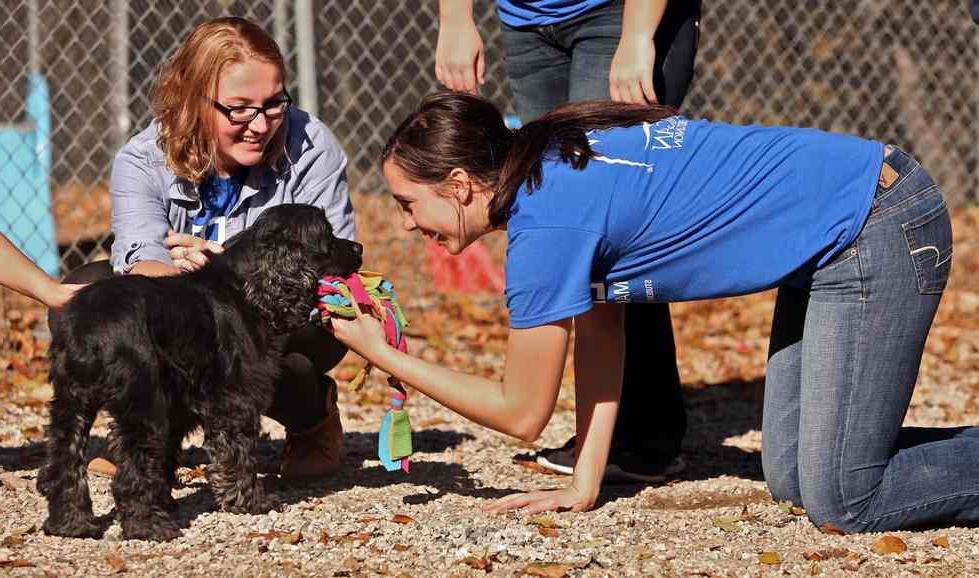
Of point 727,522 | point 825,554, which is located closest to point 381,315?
point 727,522

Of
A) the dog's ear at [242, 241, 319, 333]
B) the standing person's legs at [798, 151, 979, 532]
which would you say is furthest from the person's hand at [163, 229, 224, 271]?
the standing person's legs at [798, 151, 979, 532]

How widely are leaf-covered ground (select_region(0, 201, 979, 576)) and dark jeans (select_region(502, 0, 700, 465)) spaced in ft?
0.85

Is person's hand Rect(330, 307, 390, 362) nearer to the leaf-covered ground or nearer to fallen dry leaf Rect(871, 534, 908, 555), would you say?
the leaf-covered ground

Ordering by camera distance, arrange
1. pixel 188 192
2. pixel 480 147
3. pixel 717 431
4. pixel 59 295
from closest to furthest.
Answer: pixel 480 147
pixel 59 295
pixel 188 192
pixel 717 431

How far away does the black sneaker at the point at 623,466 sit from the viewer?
5.16m

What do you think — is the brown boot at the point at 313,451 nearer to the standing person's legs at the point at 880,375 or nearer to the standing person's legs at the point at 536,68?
the standing person's legs at the point at 536,68

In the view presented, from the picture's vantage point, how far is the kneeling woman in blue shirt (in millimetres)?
3896

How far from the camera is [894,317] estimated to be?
13.5 ft

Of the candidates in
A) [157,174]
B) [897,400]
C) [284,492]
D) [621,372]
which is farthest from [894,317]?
[157,174]

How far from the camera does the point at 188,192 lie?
4.88 metres

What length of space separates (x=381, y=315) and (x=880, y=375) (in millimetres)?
1630

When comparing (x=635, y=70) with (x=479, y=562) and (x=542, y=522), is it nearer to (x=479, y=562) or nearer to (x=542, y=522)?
(x=542, y=522)

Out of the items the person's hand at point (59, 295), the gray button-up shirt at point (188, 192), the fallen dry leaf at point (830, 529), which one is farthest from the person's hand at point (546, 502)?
the person's hand at point (59, 295)

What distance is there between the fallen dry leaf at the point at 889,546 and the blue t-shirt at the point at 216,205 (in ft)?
8.42
